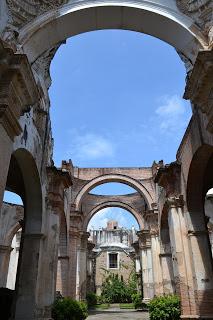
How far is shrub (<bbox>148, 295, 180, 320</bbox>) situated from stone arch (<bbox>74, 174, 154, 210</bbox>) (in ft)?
27.4

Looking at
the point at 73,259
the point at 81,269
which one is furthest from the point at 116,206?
the point at 73,259

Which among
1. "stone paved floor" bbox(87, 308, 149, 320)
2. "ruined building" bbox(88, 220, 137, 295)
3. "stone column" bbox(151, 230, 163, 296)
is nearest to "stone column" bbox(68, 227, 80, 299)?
"stone paved floor" bbox(87, 308, 149, 320)

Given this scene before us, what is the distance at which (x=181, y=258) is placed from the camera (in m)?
9.77

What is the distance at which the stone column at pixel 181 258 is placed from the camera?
921 centimetres

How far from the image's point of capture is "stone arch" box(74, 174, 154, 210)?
1933 centimetres

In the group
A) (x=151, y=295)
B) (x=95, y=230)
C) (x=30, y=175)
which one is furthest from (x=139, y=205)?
(x=95, y=230)

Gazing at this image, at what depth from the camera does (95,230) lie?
42.6 m

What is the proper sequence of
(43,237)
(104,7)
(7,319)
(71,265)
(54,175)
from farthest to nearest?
(71,265)
(54,175)
(43,237)
(7,319)
(104,7)

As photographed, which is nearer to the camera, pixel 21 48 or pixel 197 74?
pixel 197 74

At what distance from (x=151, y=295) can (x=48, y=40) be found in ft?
57.4

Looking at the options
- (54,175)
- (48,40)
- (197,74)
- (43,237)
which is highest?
(48,40)

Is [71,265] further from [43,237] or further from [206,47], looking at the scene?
[206,47]

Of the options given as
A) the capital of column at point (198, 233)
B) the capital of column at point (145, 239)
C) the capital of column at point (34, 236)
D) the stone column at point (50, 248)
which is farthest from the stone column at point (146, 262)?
the capital of column at point (34, 236)

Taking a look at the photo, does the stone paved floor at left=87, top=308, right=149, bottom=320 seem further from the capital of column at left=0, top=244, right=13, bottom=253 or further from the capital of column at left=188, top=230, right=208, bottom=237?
the capital of column at left=188, top=230, right=208, bottom=237
